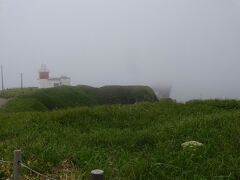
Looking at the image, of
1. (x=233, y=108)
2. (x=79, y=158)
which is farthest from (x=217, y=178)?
(x=233, y=108)

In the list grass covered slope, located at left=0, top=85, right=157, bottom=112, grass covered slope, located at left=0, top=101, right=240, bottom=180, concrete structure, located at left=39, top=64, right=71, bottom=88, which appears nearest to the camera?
grass covered slope, located at left=0, top=101, right=240, bottom=180

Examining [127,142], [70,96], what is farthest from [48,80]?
[127,142]

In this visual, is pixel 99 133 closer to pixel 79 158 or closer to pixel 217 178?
pixel 79 158

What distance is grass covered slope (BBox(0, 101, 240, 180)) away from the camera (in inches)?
356

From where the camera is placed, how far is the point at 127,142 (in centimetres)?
1148

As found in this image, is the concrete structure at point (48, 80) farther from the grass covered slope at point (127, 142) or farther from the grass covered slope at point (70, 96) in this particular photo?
the grass covered slope at point (127, 142)

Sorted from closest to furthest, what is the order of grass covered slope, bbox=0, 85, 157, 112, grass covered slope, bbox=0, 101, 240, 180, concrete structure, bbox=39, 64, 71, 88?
grass covered slope, bbox=0, 101, 240, 180 < grass covered slope, bbox=0, 85, 157, 112 < concrete structure, bbox=39, 64, 71, 88

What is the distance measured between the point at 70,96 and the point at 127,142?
88.1ft

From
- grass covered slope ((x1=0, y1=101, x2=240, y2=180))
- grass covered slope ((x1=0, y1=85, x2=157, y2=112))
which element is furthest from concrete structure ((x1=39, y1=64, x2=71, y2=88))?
grass covered slope ((x1=0, y1=101, x2=240, y2=180))

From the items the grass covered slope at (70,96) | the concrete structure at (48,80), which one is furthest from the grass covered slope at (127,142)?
the concrete structure at (48,80)

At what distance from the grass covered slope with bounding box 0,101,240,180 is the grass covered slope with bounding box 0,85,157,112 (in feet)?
34.4

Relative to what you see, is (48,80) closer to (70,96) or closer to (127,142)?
(70,96)

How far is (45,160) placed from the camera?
9.88m

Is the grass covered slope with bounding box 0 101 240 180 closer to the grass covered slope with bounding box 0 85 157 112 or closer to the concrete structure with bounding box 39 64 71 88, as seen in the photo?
the grass covered slope with bounding box 0 85 157 112
